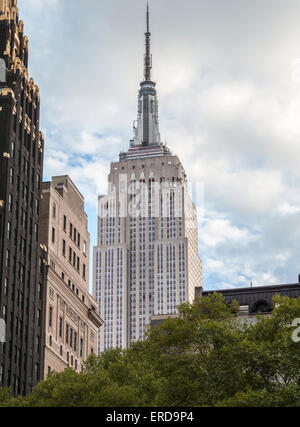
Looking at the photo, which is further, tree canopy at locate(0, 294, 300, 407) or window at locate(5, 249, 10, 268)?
window at locate(5, 249, 10, 268)

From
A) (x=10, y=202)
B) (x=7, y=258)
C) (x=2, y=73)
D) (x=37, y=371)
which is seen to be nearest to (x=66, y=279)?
(x=37, y=371)

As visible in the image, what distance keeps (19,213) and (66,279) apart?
74.2 feet

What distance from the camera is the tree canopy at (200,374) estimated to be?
56.5 metres

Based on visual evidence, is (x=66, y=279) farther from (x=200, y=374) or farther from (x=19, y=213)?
(x=200, y=374)

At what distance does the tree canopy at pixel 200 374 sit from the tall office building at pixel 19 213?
42616 mm

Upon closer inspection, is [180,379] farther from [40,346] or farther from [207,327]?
[40,346]

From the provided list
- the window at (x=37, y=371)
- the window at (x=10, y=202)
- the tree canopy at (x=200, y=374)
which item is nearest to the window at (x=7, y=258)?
the window at (x=10, y=202)

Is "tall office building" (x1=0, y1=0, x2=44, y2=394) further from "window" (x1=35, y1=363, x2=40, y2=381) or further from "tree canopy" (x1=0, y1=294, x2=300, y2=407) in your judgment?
"tree canopy" (x1=0, y1=294, x2=300, y2=407)

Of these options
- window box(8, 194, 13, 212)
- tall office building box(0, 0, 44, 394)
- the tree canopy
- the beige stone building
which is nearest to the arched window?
tall office building box(0, 0, 44, 394)

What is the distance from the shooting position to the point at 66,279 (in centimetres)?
13475

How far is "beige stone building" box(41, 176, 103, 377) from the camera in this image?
127m

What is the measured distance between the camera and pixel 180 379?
6056 cm

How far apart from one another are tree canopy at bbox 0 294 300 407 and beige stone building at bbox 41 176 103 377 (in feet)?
194

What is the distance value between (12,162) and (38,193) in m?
9.98
